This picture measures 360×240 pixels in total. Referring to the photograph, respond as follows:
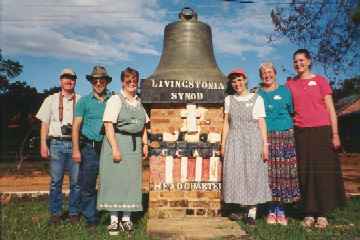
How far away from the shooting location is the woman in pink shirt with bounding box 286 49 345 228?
509cm

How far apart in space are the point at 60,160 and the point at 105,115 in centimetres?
94

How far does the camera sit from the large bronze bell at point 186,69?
569 centimetres

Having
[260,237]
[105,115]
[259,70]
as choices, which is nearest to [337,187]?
[260,237]

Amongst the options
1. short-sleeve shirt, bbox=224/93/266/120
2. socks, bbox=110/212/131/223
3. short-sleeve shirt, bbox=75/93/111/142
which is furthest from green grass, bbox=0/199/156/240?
short-sleeve shirt, bbox=224/93/266/120

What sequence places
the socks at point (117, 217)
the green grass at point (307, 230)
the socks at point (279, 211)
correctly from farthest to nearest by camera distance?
1. the socks at point (279, 211)
2. the socks at point (117, 217)
3. the green grass at point (307, 230)

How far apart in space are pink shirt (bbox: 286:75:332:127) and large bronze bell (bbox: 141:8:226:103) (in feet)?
3.38

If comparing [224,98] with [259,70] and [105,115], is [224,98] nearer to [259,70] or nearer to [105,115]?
[259,70]

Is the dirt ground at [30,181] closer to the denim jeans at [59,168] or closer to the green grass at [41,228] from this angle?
the green grass at [41,228]

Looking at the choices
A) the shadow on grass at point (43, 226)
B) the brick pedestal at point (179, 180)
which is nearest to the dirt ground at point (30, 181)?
the shadow on grass at point (43, 226)

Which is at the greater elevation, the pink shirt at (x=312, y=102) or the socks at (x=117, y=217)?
the pink shirt at (x=312, y=102)

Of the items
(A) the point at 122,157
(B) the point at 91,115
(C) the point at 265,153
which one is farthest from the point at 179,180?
(B) the point at 91,115

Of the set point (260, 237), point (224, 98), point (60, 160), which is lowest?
point (260, 237)

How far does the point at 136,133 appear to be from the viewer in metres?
4.93

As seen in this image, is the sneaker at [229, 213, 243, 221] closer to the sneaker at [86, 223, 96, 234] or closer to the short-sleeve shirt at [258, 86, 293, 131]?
the short-sleeve shirt at [258, 86, 293, 131]
